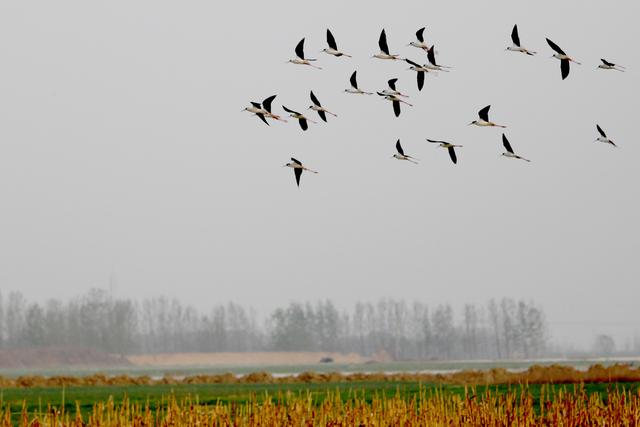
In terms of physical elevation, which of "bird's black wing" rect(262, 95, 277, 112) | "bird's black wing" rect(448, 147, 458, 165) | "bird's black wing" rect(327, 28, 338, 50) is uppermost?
"bird's black wing" rect(327, 28, 338, 50)

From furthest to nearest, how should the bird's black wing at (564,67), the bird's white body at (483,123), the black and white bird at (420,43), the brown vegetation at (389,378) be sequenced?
the brown vegetation at (389,378), the black and white bird at (420,43), the bird's white body at (483,123), the bird's black wing at (564,67)

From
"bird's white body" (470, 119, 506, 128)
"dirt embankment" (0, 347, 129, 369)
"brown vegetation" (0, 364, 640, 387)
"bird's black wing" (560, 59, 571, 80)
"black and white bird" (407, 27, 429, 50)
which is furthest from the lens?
→ "dirt embankment" (0, 347, 129, 369)

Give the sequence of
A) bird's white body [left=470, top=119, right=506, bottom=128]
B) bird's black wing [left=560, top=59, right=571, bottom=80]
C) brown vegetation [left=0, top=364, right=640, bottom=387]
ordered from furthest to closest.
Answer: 1. brown vegetation [left=0, top=364, right=640, bottom=387]
2. bird's white body [left=470, top=119, right=506, bottom=128]
3. bird's black wing [left=560, top=59, right=571, bottom=80]

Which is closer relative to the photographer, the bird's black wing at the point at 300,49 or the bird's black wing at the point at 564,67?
the bird's black wing at the point at 564,67

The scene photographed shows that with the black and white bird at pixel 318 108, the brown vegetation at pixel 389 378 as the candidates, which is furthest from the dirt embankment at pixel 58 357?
the black and white bird at pixel 318 108

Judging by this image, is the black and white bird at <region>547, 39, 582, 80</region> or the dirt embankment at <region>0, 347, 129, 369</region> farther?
the dirt embankment at <region>0, 347, 129, 369</region>

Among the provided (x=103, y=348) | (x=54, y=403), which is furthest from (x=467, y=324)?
(x=54, y=403)

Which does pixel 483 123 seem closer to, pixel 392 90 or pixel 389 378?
pixel 392 90

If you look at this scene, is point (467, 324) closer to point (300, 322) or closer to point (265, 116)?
point (300, 322)

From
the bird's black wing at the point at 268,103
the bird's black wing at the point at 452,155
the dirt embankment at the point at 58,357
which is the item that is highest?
the bird's black wing at the point at 268,103

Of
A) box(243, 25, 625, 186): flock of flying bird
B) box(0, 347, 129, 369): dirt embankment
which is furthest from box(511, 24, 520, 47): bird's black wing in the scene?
box(0, 347, 129, 369): dirt embankment

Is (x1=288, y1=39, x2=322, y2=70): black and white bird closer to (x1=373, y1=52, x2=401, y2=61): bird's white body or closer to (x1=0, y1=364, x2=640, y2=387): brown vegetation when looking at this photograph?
(x1=373, y1=52, x2=401, y2=61): bird's white body

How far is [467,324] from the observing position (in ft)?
454

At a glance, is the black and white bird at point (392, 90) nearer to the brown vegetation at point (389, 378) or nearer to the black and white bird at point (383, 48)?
the black and white bird at point (383, 48)
